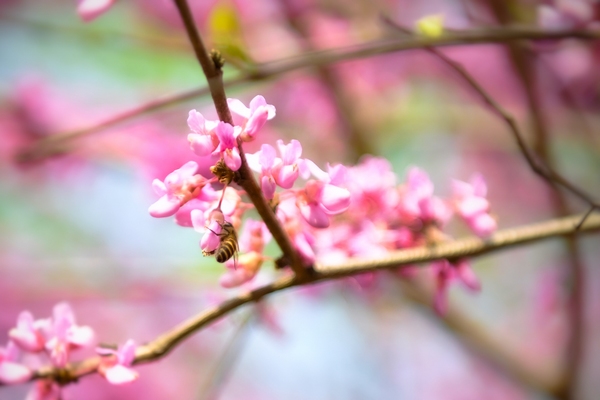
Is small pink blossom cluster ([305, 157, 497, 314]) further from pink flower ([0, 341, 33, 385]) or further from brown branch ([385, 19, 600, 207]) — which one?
pink flower ([0, 341, 33, 385])

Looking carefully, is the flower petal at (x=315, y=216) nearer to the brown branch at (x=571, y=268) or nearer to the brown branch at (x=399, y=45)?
the brown branch at (x=399, y=45)

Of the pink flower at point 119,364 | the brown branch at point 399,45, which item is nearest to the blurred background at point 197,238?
the brown branch at point 399,45

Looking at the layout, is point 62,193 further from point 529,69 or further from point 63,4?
point 529,69

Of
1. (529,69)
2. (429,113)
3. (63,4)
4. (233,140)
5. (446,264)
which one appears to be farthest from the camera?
(429,113)

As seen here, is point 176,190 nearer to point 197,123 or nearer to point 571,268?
point 197,123

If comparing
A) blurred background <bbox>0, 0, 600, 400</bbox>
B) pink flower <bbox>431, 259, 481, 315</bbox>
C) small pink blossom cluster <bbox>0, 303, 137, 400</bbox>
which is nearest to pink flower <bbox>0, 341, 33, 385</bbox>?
small pink blossom cluster <bbox>0, 303, 137, 400</bbox>

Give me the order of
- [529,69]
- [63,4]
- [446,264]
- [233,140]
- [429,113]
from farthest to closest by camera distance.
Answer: [429,113] → [63,4] → [529,69] → [446,264] → [233,140]

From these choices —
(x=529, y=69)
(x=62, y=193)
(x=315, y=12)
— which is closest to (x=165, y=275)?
(x=62, y=193)

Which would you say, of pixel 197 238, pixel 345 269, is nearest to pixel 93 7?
pixel 345 269
